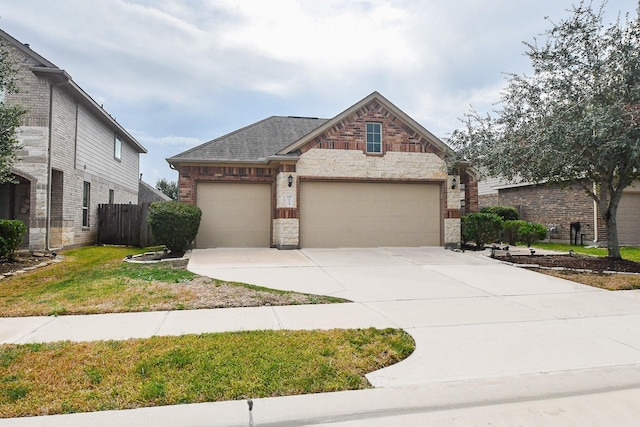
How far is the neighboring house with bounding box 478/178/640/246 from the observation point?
16.0m

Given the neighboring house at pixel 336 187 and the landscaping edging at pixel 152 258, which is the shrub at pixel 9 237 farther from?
the neighboring house at pixel 336 187

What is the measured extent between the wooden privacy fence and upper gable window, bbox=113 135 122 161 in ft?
10.8

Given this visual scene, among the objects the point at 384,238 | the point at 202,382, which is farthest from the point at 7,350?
the point at 384,238

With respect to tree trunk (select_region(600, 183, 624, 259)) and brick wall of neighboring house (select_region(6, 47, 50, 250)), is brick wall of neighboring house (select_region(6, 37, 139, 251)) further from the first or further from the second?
tree trunk (select_region(600, 183, 624, 259))

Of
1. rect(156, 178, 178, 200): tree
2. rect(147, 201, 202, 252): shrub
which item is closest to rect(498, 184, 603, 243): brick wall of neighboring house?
rect(147, 201, 202, 252): shrub

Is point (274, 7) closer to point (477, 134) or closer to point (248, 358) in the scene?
point (477, 134)

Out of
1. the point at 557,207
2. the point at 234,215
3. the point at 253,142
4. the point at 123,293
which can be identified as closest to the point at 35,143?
the point at 234,215

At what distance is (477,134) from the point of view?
11.9 meters

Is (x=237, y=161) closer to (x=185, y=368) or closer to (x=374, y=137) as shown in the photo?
(x=374, y=137)

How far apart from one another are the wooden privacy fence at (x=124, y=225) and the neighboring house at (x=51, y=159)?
1.90ft

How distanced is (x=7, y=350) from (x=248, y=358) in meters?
2.52

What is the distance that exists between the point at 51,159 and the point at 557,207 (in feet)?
66.9

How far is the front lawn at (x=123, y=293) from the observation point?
5.66m

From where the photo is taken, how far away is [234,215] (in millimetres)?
13789
